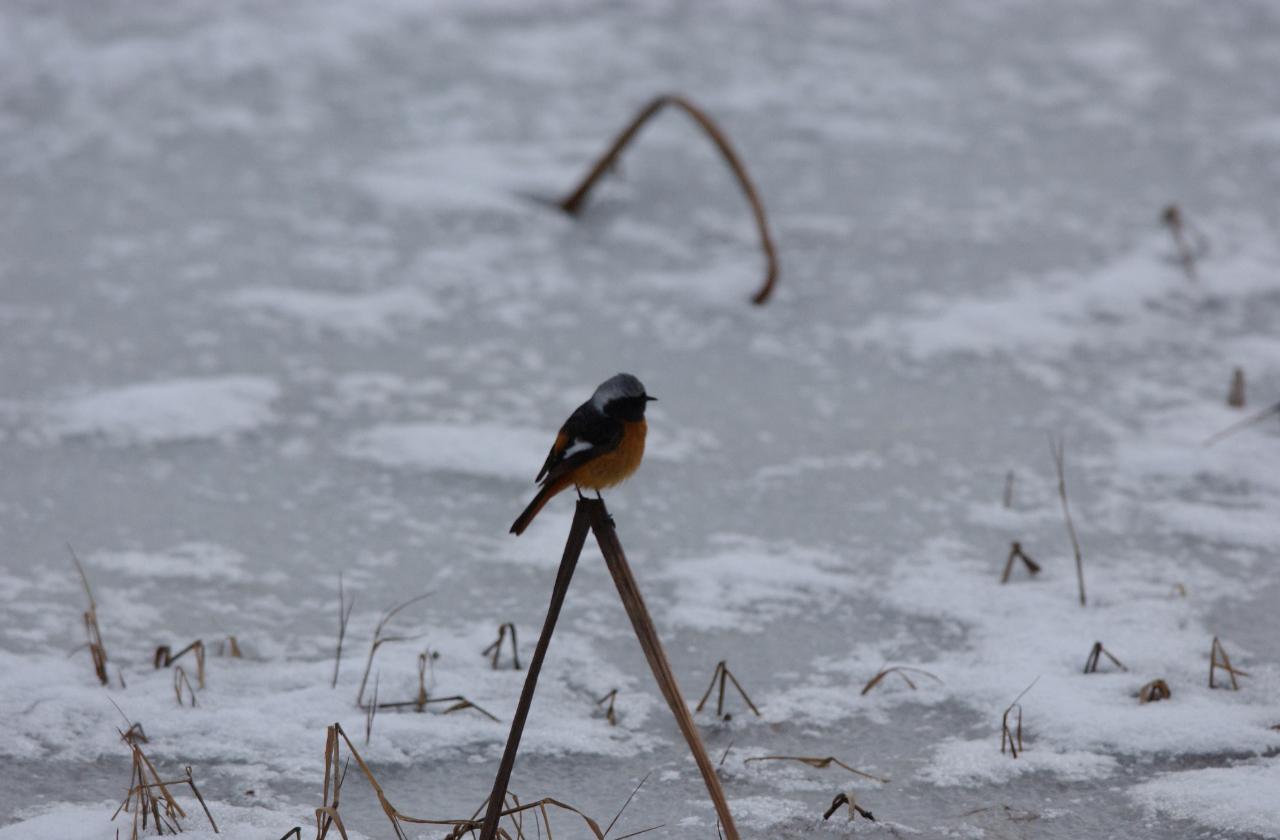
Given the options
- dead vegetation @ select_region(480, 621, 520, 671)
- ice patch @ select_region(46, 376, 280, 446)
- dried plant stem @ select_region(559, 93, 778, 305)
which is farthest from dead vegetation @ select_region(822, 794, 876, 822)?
dried plant stem @ select_region(559, 93, 778, 305)

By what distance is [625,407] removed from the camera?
229 centimetres

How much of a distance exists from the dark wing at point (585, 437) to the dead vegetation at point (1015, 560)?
1229 millimetres

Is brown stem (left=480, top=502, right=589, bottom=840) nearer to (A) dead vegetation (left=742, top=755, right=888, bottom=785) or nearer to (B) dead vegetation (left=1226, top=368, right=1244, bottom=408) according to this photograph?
(A) dead vegetation (left=742, top=755, right=888, bottom=785)

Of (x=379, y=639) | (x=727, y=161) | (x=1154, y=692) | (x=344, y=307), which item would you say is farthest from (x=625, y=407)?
(x=727, y=161)

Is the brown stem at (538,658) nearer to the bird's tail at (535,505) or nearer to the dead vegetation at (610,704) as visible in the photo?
the bird's tail at (535,505)

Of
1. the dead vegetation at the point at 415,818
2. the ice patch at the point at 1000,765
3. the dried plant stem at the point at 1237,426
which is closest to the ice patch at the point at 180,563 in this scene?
the dead vegetation at the point at 415,818

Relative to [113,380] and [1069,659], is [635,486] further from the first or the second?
[113,380]

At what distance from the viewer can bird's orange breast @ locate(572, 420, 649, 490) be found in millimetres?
2338

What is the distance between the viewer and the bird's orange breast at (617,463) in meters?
2.34

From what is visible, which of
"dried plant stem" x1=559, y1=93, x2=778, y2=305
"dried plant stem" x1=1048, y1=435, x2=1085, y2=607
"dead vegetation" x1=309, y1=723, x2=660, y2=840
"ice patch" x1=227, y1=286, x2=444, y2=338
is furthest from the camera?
"dried plant stem" x1=559, y1=93, x2=778, y2=305

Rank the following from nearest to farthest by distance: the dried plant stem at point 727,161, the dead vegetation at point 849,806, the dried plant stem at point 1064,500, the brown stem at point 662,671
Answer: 1. the brown stem at point 662,671
2. the dead vegetation at point 849,806
3. the dried plant stem at point 1064,500
4. the dried plant stem at point 727,161

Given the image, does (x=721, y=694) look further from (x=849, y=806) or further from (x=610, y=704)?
(x=849, y=806)

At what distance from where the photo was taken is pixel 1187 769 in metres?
2.46

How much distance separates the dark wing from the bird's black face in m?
0.01
